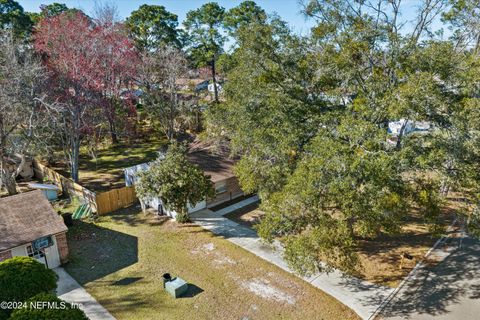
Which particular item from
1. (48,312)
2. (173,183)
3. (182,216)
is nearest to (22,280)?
(48,312)

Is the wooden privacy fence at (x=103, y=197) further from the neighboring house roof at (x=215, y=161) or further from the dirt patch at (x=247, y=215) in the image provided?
the dirt patch at (x=247, y=215)

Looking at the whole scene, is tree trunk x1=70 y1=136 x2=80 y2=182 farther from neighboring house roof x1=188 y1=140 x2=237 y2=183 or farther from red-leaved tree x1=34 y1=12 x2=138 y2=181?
neighboring house roof x1=188 y1=140 x2=237 y2=183

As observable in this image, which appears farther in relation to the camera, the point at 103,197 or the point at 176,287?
the point at 103,197

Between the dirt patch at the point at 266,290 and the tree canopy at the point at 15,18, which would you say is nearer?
the dirt patch at the point at 266,290

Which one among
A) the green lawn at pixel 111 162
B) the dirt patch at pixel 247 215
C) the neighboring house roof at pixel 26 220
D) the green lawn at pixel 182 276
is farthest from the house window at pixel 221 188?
the neighboring house roof at pixel 26 220

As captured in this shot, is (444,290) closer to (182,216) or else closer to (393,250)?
(393,250)

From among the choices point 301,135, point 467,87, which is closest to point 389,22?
point 467,87
